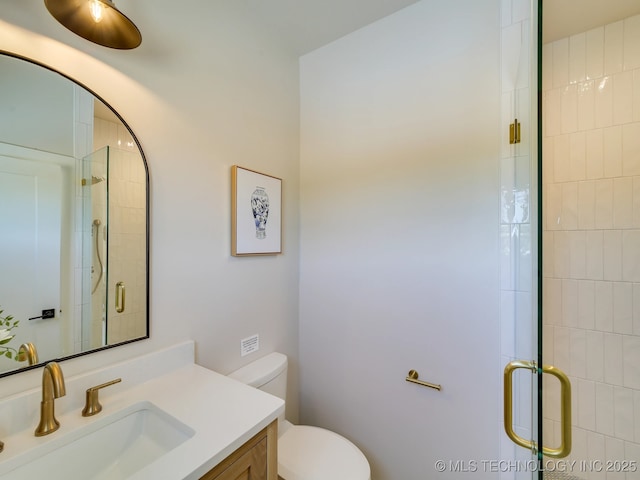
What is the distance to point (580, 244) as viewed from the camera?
135cm

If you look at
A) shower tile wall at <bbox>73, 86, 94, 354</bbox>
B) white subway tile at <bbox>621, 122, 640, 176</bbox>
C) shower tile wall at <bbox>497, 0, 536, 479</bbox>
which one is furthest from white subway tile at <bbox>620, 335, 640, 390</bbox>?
shower tile wall at <bbox>73, 86, 94, 354</bbox>

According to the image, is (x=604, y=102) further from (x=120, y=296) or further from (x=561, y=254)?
(x=120, y=296)

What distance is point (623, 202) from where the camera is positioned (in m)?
1.26

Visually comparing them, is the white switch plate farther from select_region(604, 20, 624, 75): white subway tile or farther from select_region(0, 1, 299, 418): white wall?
select_region(604, 20, 624, 75): white subway tile

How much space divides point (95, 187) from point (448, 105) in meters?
1.58

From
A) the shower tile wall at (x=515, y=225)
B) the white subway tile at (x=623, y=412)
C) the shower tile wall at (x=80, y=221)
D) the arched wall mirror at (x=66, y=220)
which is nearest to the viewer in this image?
the arched wall mirror at (x=66, y=220)

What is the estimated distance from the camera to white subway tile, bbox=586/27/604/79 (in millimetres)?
1295

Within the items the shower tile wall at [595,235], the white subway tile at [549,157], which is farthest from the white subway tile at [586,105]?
the white subway tile at [549,157]

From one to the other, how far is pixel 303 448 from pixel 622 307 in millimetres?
1712

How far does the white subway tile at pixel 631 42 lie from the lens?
1226 mm

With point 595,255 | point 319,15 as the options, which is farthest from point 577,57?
point 319,15

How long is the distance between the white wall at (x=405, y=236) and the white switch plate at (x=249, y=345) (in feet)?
1.34

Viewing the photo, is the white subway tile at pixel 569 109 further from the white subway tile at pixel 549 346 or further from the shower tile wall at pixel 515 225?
the white subway tile at pixel 549 346

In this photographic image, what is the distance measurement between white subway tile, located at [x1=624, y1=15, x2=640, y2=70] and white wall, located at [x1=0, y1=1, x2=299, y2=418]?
1764mm
